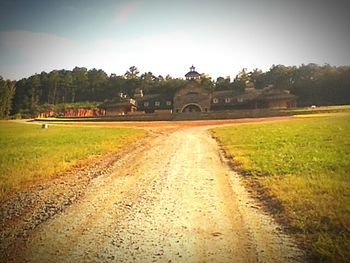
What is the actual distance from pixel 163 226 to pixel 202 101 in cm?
6099

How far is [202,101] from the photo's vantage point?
66.2 meters

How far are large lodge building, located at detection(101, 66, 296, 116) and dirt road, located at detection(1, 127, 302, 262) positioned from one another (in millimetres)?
46418

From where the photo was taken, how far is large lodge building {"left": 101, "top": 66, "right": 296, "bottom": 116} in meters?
59.4

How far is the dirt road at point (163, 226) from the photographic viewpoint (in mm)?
5078

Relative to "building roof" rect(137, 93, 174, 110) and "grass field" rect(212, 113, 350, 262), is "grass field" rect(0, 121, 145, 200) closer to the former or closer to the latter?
"grass field" rect(212, 113, 350, 262)

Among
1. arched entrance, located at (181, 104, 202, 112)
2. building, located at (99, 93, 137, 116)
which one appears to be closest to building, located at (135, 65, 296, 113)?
arched entrance, located at (181, 104, 202, 112)

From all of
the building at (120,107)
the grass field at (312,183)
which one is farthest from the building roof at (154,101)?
the grass field at (312,183)

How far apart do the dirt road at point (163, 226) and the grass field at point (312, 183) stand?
0.48 m

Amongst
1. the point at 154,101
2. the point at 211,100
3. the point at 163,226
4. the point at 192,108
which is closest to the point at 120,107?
the point at 154,101

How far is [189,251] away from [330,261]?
2288 millimetres

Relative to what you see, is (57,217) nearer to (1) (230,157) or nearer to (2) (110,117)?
(1) (230,157)

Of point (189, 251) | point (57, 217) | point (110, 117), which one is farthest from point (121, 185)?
point (110, 117)

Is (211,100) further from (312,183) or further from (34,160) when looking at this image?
(312,183)

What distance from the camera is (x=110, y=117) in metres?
53.2
